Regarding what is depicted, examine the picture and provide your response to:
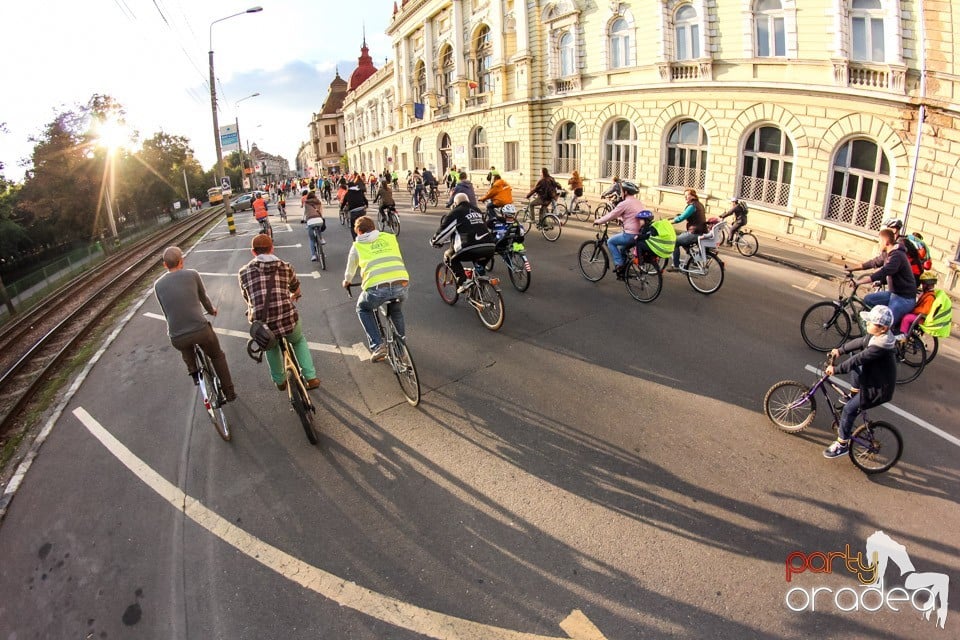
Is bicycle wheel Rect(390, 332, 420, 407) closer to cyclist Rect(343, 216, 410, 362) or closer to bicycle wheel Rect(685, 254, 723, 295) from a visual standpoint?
cyclist Rect(343, 216, 410, 362)

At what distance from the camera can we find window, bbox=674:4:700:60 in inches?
725

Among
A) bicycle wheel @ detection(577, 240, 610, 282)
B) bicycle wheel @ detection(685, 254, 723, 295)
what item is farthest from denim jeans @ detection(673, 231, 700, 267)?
bicycle wheel @ detection(577, 240, 610, 282)

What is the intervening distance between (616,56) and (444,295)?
18.8 metres

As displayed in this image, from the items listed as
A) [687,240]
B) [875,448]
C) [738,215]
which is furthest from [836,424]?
[738,215]

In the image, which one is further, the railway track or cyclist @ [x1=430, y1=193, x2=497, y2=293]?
the railway track

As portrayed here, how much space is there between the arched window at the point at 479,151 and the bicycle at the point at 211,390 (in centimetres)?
3046

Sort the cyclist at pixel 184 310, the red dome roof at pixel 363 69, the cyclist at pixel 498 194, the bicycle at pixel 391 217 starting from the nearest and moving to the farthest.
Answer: the cyclist at pixel 184 310, the cyclist at pixel 498 194, the bicycle at pixel 391 217, the red dome roof at pixel 363 69

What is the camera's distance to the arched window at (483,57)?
105 ft

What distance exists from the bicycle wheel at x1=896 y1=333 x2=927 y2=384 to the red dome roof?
76555mm

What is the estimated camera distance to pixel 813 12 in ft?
46.6

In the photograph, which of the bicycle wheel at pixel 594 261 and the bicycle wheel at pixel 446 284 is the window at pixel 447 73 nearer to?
the bicycle wheel at pixel 594 261

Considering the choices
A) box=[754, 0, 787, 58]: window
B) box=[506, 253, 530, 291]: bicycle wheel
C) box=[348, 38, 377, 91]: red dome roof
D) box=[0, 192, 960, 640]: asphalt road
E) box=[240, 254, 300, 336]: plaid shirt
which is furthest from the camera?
box=[348, 38, 377, 91]: red dome roof

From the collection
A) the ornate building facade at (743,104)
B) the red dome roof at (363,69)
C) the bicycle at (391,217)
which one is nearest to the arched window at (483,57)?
the ornate building facade at (743,104)

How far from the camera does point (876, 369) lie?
14.2 feet
